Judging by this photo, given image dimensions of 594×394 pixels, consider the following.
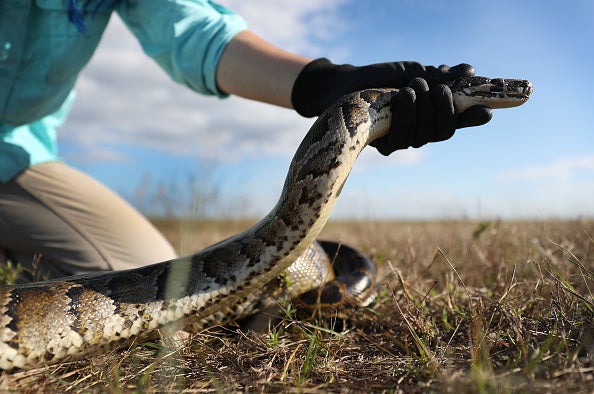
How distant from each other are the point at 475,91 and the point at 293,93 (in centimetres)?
144

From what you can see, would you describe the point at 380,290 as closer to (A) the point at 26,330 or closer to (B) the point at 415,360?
(B) the point at 415,360

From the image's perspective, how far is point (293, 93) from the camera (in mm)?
4277

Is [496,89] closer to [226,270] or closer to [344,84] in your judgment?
[344,84]

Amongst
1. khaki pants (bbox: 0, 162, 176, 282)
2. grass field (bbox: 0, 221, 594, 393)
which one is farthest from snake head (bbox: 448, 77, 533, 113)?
khaki pants (bbox: 0, 162, 176, 282)

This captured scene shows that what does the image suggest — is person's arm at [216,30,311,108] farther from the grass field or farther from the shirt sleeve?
the grass field

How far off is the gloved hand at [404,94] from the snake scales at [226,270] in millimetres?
114

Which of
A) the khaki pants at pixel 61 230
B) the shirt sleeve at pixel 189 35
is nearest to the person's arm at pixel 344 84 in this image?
the shirt sleeve at pixel 189 35

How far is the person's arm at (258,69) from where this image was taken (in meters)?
4.40

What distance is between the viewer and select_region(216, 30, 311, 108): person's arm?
14.4 ft

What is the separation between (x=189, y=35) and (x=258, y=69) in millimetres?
862

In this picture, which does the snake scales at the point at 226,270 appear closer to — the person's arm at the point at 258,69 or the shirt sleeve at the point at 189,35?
the person's arm at the point at 258,69

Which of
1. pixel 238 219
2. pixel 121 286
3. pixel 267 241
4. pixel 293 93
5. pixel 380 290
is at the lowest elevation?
pixel 238 219

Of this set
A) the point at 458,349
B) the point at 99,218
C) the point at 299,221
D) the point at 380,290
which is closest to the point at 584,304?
the point at 458,349

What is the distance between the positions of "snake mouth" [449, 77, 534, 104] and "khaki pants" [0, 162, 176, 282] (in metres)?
3.56
